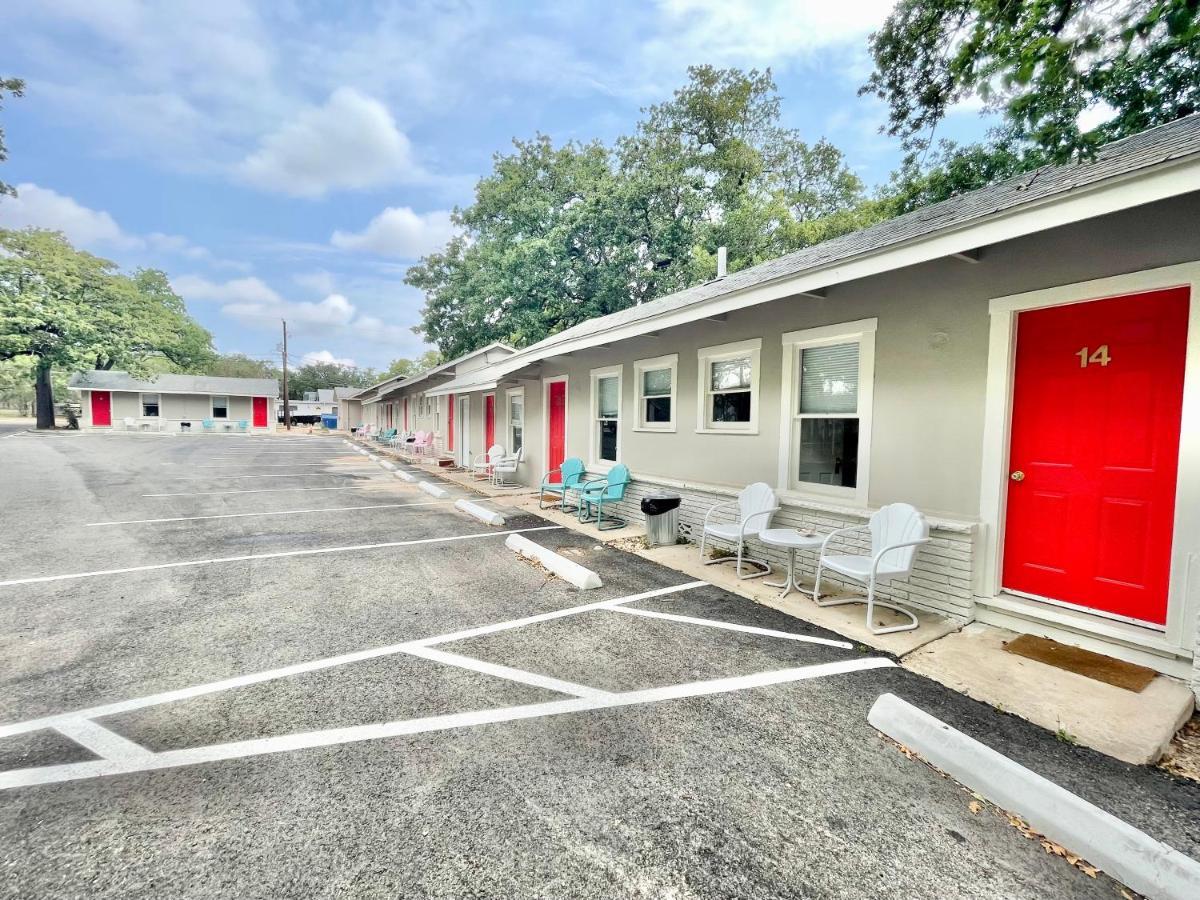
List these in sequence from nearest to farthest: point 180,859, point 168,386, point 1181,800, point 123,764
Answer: point 180,859 < point 1181,800 < point 123,764 < point 168,386

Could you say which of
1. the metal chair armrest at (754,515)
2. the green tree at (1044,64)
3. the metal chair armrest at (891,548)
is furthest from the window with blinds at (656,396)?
the green tree at (1044,64)

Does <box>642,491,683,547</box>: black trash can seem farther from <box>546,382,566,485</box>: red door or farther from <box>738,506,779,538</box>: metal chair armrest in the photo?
<box>546,382,566,485</box>: red door

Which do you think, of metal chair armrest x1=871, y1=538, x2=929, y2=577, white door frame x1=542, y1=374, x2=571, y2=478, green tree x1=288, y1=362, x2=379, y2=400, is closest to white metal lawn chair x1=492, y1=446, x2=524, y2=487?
white door frame x1=542, y1=374, x2=571, y2=478

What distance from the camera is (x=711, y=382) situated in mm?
6824

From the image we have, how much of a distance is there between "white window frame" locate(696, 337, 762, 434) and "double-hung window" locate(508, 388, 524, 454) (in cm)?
654

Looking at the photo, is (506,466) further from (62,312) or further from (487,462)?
(62,312)

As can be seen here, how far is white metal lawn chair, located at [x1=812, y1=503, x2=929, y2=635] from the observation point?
392 cm

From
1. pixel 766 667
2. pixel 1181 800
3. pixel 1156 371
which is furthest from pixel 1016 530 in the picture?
pixel 766 667

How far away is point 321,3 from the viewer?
12.0 metres

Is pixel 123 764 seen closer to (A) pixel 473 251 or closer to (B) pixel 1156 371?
(B) pixel 1156 371

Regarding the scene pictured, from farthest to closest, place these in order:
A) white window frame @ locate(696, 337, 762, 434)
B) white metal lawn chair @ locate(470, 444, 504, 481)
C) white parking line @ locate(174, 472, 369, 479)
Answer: white parking line @ locate(174, 472, 369, 479)
white metal lawn chair @ locate(470, 444, 504, 481)
white window frame @ locate(696, 337, 762, 434)

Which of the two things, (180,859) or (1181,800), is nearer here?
(180,859)

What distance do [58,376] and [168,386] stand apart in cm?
712

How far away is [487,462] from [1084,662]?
42.7 ft
